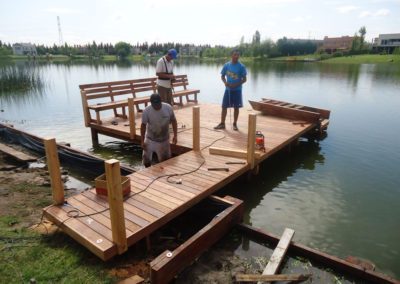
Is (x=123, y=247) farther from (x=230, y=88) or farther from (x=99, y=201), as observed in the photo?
(x=230, y=88)

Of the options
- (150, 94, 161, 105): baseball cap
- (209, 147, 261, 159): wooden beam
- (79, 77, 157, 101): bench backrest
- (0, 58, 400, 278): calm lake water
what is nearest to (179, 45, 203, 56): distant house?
(0, 58, 400, 278): calm lake water

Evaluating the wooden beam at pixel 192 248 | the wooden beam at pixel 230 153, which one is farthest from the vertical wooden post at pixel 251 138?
the wooden beam at pixel 192 248

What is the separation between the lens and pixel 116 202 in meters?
3.32

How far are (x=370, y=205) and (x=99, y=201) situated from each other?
5366 mm

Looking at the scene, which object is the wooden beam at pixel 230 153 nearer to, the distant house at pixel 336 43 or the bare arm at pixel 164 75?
the bare arm at pixel 164 75

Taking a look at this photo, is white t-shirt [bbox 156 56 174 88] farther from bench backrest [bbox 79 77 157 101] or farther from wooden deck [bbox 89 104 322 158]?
bench backrest [bbox 79 77 157 101]

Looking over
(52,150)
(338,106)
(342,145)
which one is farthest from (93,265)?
(338,106)

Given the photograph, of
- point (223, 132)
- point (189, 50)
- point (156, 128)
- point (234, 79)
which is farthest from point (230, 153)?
point (189, 50)

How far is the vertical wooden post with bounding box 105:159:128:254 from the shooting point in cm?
316

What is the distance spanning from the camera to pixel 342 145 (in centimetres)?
988

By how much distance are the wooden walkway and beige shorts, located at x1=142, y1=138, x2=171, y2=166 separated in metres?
0.25

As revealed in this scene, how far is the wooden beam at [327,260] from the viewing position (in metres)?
3.55

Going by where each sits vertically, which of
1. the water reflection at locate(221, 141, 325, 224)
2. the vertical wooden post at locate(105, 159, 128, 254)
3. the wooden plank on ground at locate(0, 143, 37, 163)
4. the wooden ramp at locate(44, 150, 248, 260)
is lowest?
the water reflection at locate(221, 141, 325, 224)

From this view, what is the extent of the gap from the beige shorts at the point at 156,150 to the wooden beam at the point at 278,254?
3025 millimetres
